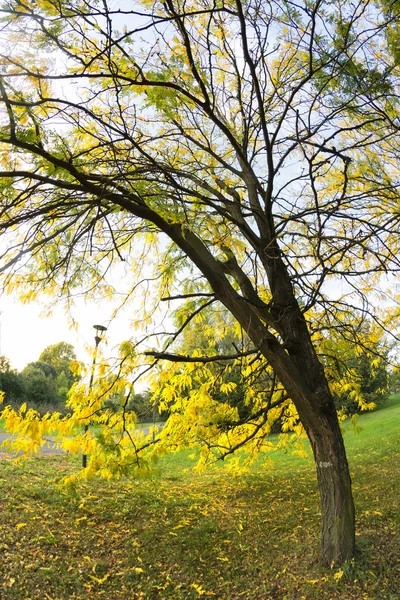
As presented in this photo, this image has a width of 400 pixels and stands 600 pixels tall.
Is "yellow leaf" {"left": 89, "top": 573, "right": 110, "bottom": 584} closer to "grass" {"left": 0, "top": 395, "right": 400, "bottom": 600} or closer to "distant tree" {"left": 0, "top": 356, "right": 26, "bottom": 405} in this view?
"grass" {"left": 0, "top": 395, "right": 400, "bottom": 600}

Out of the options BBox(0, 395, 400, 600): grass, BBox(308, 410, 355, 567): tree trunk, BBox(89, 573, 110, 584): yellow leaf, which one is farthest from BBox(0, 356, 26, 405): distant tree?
BBox(308, 410, 355, 567): tree trunk

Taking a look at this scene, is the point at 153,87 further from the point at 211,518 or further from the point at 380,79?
the point at 211,518

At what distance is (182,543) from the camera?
421cm

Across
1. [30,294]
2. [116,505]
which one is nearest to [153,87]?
[30,294]

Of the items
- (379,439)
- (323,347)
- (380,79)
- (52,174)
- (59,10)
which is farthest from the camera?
(379,439)

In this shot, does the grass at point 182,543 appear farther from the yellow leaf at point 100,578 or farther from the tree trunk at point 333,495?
the tree trunk at point 333,495

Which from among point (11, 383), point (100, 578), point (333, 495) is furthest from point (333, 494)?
point (11, 383)

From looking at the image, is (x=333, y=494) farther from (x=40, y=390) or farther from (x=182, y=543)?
(x=40, y=390)

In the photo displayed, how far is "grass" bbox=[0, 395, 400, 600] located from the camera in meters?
3.29

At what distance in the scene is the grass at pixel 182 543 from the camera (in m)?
3.29

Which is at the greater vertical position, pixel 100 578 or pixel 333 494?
pixel 333 494

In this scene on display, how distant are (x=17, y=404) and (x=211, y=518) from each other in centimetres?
1812

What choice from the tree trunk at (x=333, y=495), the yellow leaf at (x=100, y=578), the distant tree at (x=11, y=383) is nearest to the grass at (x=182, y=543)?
the yellow leaf at (x=100, y=578)

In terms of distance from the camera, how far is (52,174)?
281 cm
